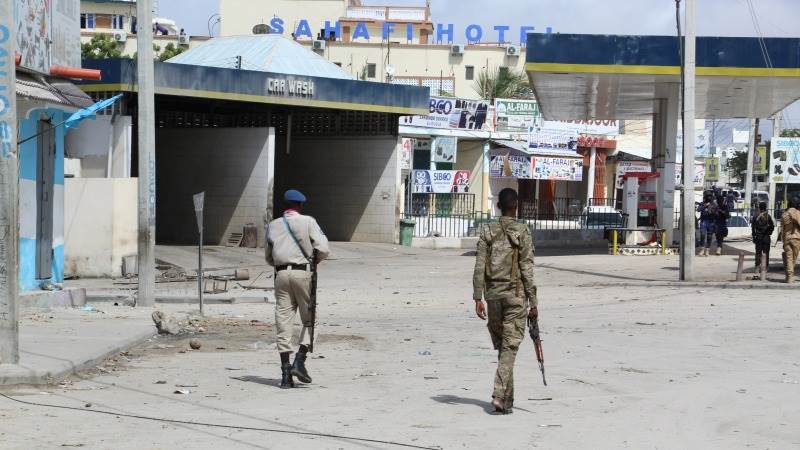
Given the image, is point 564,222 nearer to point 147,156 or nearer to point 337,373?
point 147,156

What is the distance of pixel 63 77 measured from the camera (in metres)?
18.1

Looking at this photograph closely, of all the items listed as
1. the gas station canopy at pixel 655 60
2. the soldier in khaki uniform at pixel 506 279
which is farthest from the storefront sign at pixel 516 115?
the soldier in khaki uniform at pixel 506 279

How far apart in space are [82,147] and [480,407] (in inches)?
478

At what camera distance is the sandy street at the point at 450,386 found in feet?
28.8

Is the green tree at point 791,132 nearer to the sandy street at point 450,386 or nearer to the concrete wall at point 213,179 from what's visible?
the concrete wall at point 213,179

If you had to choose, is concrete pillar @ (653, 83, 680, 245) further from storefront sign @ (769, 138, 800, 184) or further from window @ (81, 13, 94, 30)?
window @ (81, 13, 94, 30)

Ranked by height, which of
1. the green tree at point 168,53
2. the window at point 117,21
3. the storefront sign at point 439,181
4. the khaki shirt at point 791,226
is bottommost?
the khaki shirt at point 791,226

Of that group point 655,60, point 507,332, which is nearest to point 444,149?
point 655,60

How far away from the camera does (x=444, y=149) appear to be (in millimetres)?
55156

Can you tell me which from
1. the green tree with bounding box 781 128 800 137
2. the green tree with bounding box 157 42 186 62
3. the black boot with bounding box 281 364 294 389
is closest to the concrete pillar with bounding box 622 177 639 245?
the black boot with bounding box 281 364 294 389

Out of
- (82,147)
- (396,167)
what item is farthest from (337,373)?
(396,167)

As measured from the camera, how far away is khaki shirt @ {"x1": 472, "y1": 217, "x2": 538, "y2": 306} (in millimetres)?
9883

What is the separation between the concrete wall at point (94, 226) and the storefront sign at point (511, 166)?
35.3 m

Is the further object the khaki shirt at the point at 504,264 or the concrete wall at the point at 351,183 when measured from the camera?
the concrete wall at the point at 351,183
